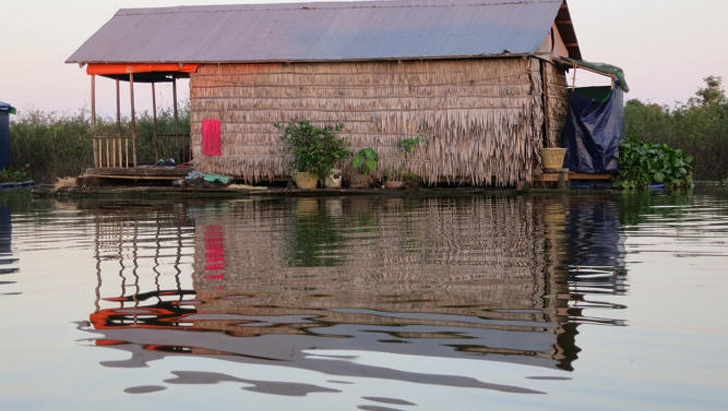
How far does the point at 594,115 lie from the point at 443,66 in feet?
10.7

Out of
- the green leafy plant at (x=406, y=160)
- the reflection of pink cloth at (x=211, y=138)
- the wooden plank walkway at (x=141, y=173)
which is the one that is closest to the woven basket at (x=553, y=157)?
the green leafy plant at (x=406, y=160)

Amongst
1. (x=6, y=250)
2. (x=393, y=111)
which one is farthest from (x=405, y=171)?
(x=6, y=250)

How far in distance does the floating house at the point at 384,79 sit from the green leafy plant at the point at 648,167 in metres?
1.44

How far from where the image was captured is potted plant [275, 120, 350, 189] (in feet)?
64.2

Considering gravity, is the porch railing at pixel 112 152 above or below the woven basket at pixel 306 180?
above

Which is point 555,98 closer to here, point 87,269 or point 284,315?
point 87,269

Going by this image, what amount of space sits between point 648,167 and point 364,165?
5.66 m

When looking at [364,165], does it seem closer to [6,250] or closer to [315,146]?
[315,146]

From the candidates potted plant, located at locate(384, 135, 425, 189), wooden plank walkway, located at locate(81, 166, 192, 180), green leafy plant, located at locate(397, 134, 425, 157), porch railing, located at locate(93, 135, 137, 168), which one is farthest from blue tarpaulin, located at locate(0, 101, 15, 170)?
green leafy plant, located at locate(397, 134, 425, 157)

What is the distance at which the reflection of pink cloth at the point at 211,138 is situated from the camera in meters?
20.5

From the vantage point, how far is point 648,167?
19.7 m

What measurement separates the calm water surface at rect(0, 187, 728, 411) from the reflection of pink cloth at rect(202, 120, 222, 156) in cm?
995

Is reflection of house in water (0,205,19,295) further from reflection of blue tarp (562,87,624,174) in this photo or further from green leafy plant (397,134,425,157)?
reflection of blue tarp (562,87,624,174)

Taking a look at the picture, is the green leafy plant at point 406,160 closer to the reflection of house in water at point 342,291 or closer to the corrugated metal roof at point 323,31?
the corrugated metal roof at point 323,31
